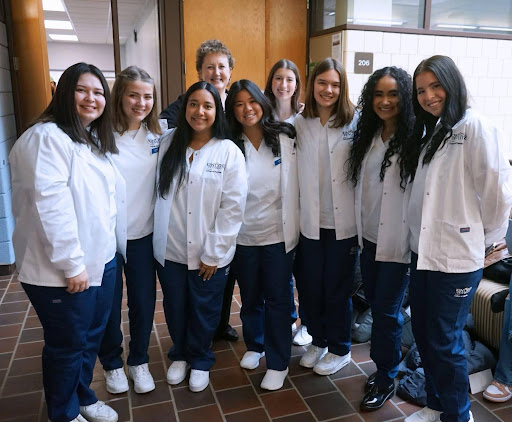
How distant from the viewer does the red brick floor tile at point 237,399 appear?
7.61 feet

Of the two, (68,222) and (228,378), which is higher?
(68,222)

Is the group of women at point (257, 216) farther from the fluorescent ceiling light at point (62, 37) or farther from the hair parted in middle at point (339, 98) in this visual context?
the fluorescent ceiling light at point (62, 37)

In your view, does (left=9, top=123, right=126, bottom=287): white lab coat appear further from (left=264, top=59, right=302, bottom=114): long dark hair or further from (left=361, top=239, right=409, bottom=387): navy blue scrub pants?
(left=361, top=239, right=409, bottom=387): navy blue scrub pants

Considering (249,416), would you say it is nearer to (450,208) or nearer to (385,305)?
(385,305)

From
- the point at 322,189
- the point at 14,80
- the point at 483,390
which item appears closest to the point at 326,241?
the point at 322,189

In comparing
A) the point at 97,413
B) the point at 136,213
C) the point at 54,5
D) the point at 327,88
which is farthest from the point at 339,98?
the point at 54,5

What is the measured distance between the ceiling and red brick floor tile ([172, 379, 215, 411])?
3.91 meters

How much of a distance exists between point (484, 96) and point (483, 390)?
367 centimetres

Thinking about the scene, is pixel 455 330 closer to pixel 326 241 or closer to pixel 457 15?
pixel 326 241

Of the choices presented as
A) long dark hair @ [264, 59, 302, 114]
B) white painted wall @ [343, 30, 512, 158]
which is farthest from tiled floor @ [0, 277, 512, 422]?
white painted wall @ [343, 30, 512, 158]

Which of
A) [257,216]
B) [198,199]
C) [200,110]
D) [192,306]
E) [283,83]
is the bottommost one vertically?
[192,306]

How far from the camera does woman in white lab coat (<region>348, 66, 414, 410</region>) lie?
210cm

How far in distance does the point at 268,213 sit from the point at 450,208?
0.85 m

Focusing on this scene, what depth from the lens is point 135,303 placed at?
237cm
